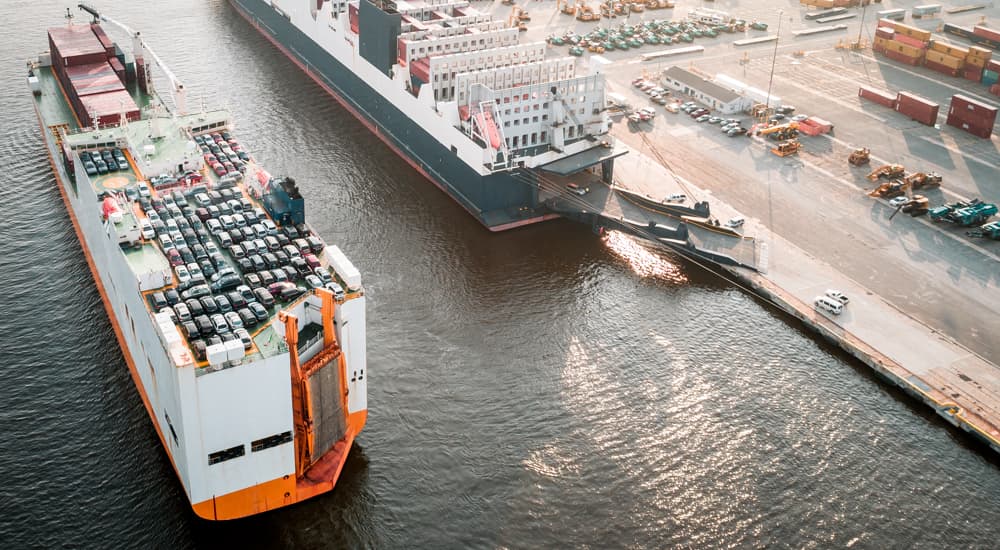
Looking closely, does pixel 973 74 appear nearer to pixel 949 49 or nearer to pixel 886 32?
pixel 949 49

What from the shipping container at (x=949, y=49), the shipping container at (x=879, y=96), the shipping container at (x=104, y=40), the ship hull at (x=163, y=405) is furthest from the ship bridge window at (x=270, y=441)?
the shipping container at (x=949, y=49)

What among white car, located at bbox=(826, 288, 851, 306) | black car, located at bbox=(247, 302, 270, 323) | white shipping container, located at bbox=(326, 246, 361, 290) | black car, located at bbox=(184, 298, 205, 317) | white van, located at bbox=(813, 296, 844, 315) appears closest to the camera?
black car, located at bbox=(247, 302, 270, 323)

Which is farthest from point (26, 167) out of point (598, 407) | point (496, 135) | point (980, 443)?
point (980, 443)

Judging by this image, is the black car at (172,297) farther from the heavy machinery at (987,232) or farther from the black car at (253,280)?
the heavy machinery at (987,232)

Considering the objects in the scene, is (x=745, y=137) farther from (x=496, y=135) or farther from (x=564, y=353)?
(x=564, y=353)

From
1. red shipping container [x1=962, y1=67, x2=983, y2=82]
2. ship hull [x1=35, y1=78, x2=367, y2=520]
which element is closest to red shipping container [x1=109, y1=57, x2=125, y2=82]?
ship hull [x1=35, y1=78, x2=367, y2=520]

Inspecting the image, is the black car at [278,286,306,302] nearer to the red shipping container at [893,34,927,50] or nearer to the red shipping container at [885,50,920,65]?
the red shipping container at [885,50,920,65]
